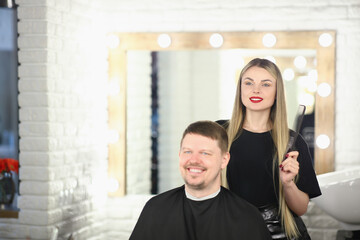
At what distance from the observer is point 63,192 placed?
2.99 m

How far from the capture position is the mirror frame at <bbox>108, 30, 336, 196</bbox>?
3215 millimetres

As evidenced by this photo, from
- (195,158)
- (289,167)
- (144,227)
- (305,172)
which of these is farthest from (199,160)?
(305,172)

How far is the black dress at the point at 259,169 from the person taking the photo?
2.20 m

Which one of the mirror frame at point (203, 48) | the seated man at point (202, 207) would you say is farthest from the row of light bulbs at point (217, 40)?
the seated man at point (202, 207)

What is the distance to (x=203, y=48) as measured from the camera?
11.0ft

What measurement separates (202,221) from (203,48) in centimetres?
173

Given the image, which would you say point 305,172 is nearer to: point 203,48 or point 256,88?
point 256,88

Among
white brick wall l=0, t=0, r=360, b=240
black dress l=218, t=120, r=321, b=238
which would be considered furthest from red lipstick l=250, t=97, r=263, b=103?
white brick wall l=0, t=0, r=360, b=240

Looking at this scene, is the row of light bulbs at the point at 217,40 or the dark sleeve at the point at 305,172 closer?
the dark sleeve at the point at 305,172

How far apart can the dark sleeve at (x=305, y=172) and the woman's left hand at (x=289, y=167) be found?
0.33 ft

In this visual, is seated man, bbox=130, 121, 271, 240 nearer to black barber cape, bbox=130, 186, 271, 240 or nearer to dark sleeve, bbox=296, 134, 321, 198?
black barber cape, bbox=130, 186, 271, 240

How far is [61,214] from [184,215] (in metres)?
1.34

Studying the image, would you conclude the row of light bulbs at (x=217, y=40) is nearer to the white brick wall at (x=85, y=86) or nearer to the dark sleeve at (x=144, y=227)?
the white brick wall at (x=85, y=86)

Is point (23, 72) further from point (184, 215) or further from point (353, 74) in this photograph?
point (353, 74)
